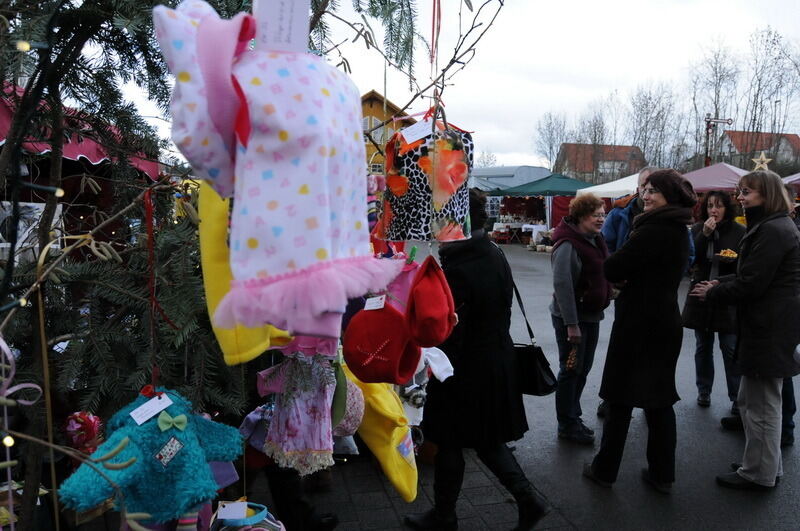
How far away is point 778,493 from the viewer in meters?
3.92

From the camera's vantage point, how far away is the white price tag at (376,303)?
7.94 ft

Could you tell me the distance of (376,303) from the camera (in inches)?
96.0

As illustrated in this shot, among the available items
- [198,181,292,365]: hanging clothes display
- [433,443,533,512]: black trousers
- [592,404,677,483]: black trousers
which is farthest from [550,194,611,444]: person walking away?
[198,181,292,365]: hanging clothes display

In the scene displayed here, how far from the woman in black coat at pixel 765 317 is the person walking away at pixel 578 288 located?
83 cm

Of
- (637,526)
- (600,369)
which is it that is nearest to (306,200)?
(637,526)

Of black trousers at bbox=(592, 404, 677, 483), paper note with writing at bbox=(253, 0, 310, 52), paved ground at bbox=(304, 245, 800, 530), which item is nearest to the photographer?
paper note with writing at bbox=(253, 0, 310, 52)

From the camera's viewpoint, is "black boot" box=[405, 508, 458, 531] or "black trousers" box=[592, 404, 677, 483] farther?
"black trousers" box=[592, 404, 677, 483]

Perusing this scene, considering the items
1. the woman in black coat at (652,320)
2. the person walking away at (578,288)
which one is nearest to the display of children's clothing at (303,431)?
the woman in black coat at (652,320)

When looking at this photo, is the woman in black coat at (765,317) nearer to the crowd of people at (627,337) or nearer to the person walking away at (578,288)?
the crowd of people at (627,337)

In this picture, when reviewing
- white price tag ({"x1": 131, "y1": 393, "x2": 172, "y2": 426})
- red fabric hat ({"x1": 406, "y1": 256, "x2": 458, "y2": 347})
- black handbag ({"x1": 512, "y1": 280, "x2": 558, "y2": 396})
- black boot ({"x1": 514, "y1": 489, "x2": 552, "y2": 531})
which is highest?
red fabric hat ({"x1": 406, "y1": 256, "x2": 458, "y2": 347})

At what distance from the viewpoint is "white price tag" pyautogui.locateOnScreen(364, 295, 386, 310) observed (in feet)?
7.94

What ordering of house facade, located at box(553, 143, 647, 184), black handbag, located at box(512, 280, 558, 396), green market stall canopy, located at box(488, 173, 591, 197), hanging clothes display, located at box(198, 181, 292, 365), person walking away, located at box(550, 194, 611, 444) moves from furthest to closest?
house facade, located at box(553, 143, 647, 184) < green market stall canopy, located at box(488, 173, 591, 197) < person walking away, located at box(550, 194, 611, 444) < black handbag, located at box(512, 280, 558, 396) < hanging clothes display, located at box(198, 181, 292, 365)

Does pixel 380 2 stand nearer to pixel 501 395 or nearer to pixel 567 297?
pixel 501 395

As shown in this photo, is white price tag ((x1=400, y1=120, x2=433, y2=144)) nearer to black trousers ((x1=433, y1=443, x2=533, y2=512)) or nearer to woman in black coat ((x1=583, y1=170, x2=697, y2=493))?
black trousers ((x1=433, y1=443, x2=533, y2=512))
